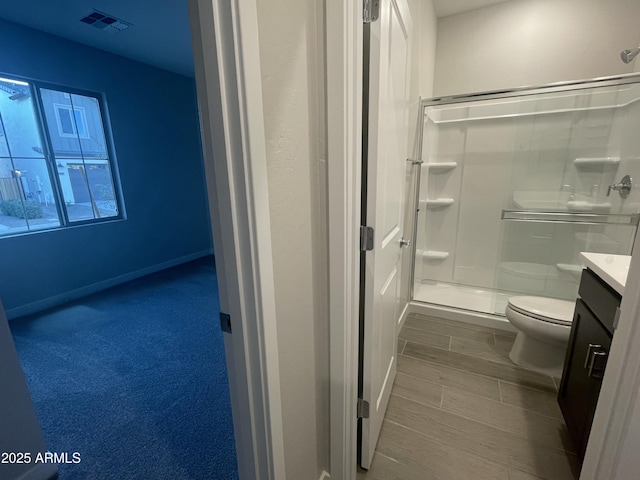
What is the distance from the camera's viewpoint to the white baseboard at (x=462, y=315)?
7.63 feet

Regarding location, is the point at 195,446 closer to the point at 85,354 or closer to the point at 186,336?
the point at 186,336

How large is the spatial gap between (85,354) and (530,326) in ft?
10.3

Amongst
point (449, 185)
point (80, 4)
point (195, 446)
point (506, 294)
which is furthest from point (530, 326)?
point (80, 4)

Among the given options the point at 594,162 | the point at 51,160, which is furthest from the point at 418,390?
the point at 51,160

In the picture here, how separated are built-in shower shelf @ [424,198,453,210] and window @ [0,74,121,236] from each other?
12.2ft

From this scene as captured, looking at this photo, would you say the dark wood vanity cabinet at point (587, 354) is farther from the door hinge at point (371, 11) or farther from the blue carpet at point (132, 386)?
the blue carpet at point (132, 386)

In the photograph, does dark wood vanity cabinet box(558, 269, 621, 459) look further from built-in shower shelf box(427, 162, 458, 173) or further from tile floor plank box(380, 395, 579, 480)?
built-in shower shelf box(427, 162, 458, 173)

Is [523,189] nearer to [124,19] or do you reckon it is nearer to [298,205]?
[298,205]

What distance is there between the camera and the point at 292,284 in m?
0.86

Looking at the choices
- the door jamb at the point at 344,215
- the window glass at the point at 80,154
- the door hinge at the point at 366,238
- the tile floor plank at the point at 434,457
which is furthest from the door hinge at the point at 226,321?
the window glass at the point at 80,154

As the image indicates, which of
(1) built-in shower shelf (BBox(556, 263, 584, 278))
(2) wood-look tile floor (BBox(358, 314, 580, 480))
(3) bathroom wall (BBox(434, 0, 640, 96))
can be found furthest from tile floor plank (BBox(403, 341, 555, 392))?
(3) bathroom wall (BBox(434, 0, 640, 96))

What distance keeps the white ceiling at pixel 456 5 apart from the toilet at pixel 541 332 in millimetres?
2556

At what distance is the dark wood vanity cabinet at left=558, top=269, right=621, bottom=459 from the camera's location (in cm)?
102

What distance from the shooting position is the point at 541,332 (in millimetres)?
1716
